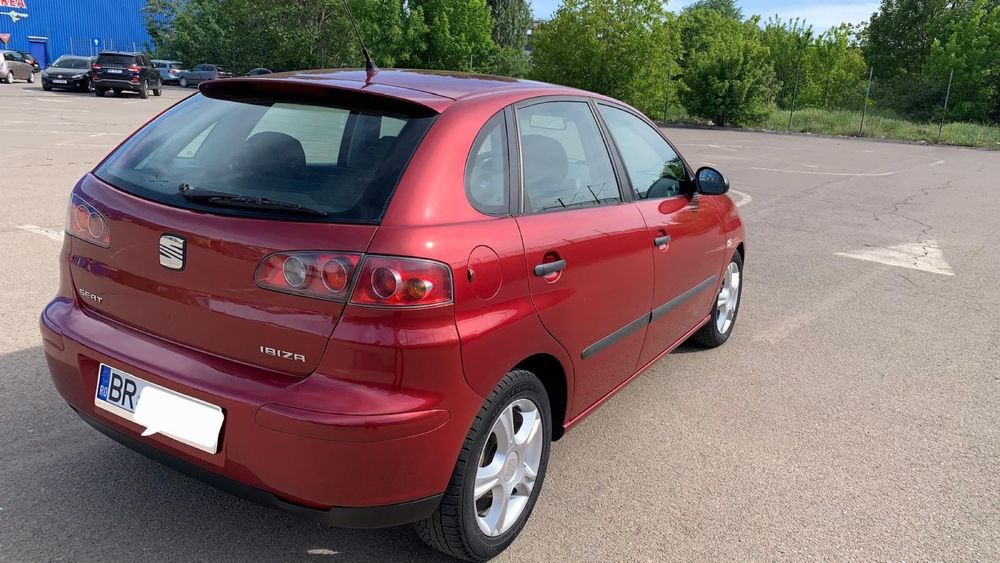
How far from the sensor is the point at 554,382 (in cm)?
286

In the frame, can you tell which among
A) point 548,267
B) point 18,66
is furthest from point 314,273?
point 18,66

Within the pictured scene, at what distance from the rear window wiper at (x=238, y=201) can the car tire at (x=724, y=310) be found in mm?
3027

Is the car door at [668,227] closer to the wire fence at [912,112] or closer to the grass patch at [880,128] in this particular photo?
the grass patch at [880,128]

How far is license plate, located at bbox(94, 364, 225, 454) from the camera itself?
220 cm

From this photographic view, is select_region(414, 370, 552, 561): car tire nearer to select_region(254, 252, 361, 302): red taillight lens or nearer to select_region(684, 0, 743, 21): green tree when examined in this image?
select_region(254, 252, 361, 302): red taillight lens

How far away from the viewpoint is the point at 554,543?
2732 millimetres

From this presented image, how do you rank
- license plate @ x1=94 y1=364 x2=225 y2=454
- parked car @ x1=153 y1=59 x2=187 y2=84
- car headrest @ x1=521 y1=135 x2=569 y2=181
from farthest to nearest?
1. parked car @ x1=153 y1=59 x2=187 y2=84
2. car headrest @ x1=521 y1=135 x2=569 y2=181
3. license plate @ x1=94 y1=364 x2=225 y2=454

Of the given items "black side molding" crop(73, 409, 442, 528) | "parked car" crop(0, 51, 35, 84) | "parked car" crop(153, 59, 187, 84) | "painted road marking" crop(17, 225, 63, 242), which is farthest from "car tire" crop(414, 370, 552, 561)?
"parked car" crop(153, 59, 187, 84)

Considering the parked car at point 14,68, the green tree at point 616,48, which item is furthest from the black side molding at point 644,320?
the parked car at point 14,68

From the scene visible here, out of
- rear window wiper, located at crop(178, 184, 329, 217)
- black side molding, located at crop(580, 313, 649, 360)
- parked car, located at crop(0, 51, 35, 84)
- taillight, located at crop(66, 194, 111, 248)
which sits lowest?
black side molding, located at crop(580, 313, 649, 360)

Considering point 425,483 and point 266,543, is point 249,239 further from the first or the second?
point 266,543

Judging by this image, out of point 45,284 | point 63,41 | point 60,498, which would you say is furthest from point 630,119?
point 63,41

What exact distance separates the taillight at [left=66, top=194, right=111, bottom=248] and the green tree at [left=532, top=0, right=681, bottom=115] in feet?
102

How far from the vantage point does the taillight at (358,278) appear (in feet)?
6.86
